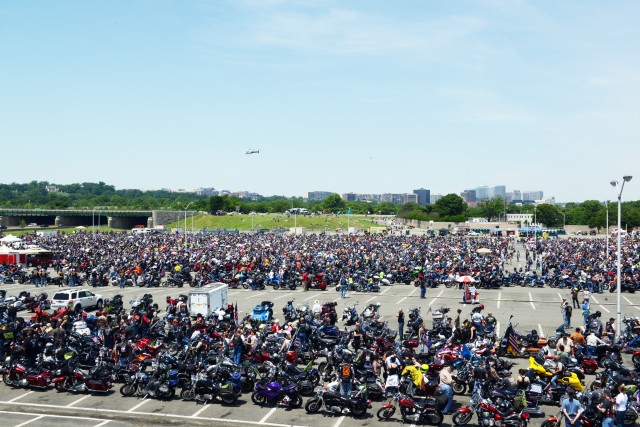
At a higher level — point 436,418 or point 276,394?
point 276,394

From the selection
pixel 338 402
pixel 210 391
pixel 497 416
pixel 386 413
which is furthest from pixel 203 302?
pixel 497 416

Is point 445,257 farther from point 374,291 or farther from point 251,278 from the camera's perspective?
point 251,278

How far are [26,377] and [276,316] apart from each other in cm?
1355

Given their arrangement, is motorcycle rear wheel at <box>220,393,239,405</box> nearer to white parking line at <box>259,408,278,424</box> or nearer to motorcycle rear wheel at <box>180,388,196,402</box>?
motorcycle rear wheel at <box>180,388,196,402</box>

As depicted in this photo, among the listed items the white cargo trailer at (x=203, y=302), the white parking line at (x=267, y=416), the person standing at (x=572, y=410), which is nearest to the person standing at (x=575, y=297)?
the white cargo trailer at (x=203, y=302)

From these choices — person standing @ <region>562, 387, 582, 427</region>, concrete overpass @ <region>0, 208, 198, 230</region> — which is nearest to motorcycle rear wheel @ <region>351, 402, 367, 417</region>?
person standing @ <region>562, 387, 582, 427</region>

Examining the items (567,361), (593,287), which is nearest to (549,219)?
(593,287)

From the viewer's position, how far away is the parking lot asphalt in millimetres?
14375

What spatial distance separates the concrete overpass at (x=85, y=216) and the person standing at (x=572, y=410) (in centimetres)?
13928

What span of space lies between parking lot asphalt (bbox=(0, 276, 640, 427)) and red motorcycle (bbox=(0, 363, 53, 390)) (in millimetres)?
263

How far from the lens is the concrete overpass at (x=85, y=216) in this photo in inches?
5861

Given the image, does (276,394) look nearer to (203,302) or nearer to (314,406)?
(314,406)

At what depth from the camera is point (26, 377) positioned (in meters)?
17.0

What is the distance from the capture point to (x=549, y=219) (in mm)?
158875
